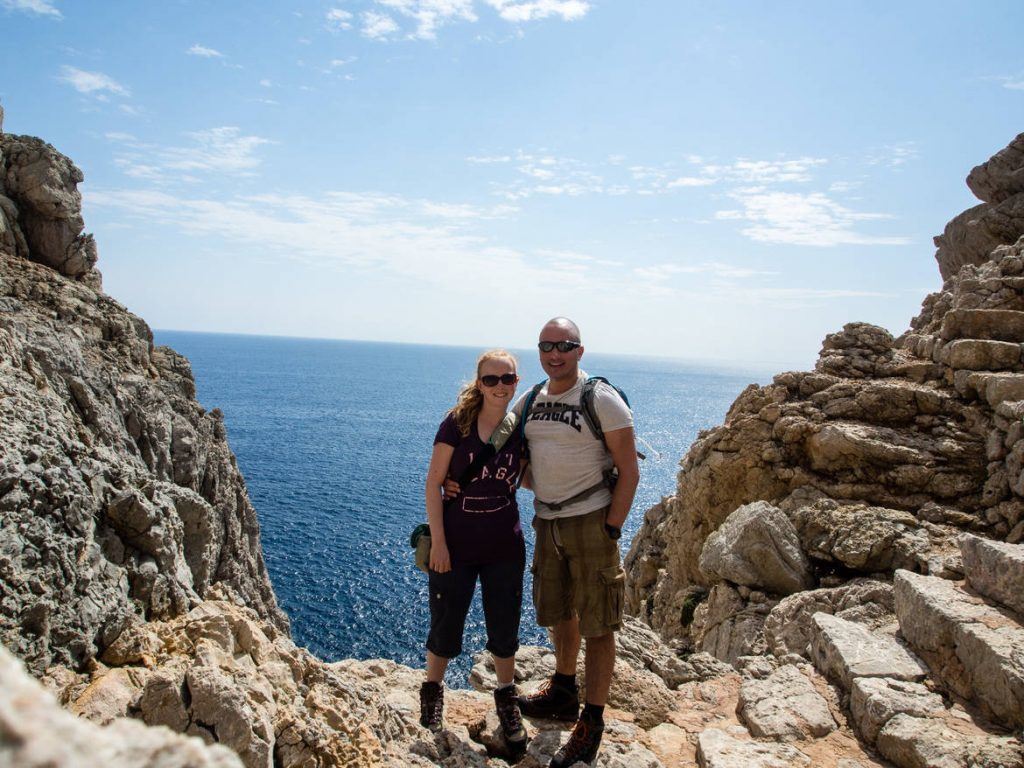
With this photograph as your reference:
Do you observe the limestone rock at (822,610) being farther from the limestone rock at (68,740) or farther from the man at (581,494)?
the limestone rock at (68,740)

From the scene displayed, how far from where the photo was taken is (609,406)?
21.4 feet

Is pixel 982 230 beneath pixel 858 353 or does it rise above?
above

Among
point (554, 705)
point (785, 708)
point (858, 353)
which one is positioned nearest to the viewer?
point (554, 705)

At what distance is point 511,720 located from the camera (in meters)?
6.66

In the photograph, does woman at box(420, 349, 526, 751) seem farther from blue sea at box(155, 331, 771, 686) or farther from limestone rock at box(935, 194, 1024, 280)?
limestone rock at box(935, 194, 1024, 280)

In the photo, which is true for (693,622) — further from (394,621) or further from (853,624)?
(394,621)

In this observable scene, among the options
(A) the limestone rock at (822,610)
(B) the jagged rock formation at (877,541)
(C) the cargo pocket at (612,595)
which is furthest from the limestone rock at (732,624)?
(C) the cargo pocket at (612,595)

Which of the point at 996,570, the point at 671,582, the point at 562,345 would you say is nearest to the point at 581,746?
the point at 562,345

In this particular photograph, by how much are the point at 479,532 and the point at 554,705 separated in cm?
245

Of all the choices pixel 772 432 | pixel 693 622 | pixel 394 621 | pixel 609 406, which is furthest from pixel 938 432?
pixel 394 621

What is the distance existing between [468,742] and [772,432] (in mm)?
12704

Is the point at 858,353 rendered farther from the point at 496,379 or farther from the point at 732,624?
the point at 496,379

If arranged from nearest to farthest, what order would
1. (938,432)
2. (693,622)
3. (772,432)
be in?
(938,432), (693,622), (772,432)

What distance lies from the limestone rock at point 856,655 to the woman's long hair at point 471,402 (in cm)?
583
